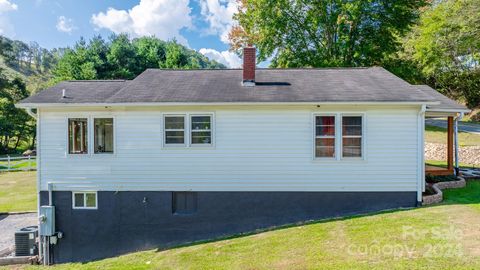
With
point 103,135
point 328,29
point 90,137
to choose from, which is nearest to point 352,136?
point 103,135

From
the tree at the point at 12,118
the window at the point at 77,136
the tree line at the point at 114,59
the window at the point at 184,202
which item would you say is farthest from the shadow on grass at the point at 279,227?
the tree at the point at 12,118

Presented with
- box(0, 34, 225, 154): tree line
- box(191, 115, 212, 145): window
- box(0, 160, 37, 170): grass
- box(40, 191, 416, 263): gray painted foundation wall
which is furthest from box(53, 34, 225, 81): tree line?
box(191, 115, 212, 145): window

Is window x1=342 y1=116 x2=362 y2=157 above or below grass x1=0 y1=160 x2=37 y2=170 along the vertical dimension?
above

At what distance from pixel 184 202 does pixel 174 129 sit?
2412mm

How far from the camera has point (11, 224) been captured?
13.6m

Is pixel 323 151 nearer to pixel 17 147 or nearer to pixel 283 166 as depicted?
pixel 283 166

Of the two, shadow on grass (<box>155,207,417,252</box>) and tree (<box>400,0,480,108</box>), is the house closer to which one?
shadow on grass (<box>155,207,417,252</box>)

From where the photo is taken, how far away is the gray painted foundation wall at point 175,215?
389 inches

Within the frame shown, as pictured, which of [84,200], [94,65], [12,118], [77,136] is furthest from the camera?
[12,118]

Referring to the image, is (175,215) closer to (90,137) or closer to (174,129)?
(174,129)

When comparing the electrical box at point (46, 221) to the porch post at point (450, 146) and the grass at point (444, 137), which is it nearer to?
the porch post at point (450, 146)

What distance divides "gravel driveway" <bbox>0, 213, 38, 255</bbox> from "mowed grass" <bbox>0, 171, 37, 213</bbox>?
2.88 feet

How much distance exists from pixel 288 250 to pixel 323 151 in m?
3.64

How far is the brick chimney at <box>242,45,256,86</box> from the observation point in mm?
11172
